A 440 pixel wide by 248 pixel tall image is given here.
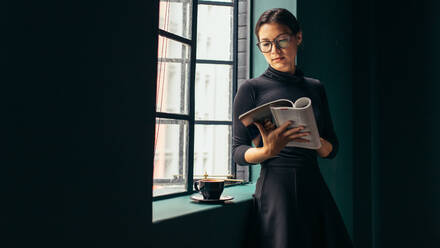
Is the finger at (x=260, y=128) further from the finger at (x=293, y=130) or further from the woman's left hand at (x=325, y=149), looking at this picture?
the woman's left hand at (x=325, y=149)

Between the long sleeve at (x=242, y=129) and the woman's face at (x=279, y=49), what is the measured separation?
154 mm

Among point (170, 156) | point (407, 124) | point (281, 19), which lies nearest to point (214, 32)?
point (281, 19)

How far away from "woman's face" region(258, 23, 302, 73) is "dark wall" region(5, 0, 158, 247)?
0.56 metres

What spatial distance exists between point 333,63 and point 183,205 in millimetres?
1380

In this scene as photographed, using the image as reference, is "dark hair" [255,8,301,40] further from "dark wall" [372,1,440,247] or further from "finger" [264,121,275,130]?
"dark wall" [372,1,440,247]

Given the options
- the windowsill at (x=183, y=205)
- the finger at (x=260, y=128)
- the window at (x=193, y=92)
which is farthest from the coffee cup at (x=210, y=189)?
the finger at (x=260, y=128)

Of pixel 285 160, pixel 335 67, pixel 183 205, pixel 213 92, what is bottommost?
pixel 183 205

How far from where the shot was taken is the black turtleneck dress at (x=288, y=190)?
138 centimetres

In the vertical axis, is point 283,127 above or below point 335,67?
below

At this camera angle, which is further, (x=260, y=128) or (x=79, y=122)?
(x=260, y=128)

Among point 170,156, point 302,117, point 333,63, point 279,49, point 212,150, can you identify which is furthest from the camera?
point 333,63

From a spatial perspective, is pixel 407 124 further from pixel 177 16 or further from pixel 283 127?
pixel 177 16

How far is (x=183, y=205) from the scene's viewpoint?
54.9 inches

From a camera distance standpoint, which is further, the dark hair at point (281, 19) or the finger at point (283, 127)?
the dark hair at point (281, 19)
